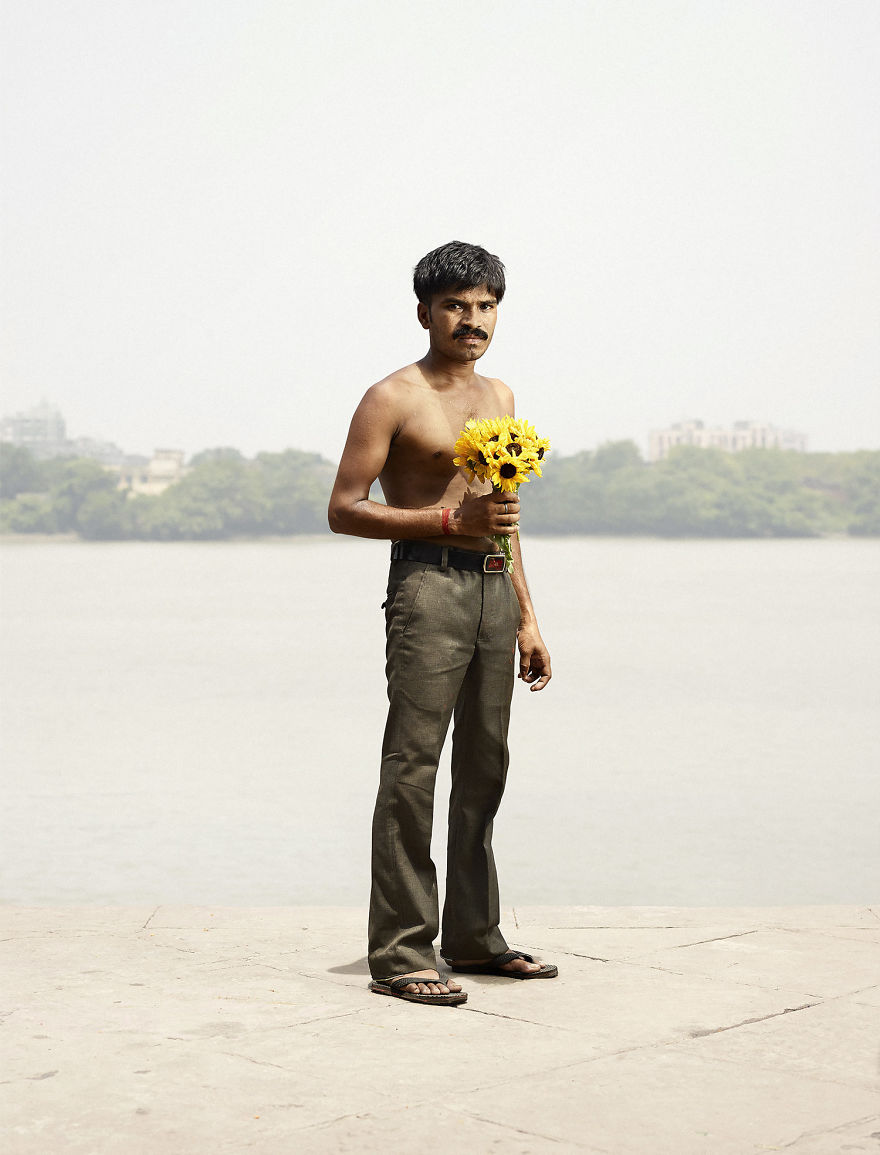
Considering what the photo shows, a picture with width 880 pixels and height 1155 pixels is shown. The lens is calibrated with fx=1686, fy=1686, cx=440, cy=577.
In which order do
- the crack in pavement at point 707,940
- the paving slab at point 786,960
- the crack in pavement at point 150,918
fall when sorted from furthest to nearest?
the crack in pavement at point 150,918, the crack in pavement at point 707,940, the paving slab at point 786,960

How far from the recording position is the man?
15.4ft

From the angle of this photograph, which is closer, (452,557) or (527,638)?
(452,557)

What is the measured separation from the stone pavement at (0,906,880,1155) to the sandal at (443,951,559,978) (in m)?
0.06

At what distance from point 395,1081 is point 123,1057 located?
658 mm

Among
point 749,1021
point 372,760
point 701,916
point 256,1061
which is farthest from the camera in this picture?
point 372,760

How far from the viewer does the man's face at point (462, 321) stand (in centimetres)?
478

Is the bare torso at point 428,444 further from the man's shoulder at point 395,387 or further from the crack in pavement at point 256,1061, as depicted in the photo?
the crack in pavement at point 256,1061

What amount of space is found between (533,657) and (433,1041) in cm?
135

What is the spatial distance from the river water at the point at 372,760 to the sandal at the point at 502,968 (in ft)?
8.64

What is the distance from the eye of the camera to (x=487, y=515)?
457cm

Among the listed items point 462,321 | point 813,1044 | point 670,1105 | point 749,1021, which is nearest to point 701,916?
point 749,1021

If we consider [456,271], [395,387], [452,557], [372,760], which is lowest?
[372,760]

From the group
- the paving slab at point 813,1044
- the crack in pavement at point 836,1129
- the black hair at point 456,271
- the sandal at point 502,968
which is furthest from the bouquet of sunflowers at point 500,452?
the crack in pavement at point 836,1129

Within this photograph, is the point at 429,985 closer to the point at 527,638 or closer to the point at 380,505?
the point at 527,638
